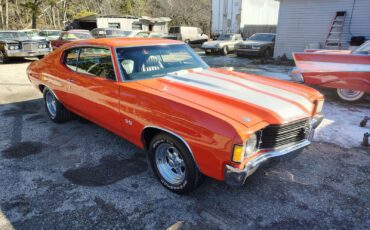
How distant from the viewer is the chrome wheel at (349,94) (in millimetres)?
6145

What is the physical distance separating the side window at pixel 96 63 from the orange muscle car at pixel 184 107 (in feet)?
0.05

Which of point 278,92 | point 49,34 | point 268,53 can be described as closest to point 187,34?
point 268,53

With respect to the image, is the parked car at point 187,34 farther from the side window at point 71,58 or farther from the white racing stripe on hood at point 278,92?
the white racing stripe on hood at point 278,92

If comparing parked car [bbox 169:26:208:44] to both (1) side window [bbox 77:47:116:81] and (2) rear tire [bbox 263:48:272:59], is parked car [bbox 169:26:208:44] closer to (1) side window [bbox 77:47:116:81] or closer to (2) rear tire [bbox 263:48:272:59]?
(2) rear tire [bbox 263:48:272:59]

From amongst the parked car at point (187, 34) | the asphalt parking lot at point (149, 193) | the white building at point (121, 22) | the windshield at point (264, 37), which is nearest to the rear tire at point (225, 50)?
the windshield at point (264, 37)

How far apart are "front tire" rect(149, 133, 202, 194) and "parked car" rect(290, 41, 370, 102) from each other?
4.94m

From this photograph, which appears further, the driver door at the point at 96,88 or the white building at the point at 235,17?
the white building at the point at 235,17

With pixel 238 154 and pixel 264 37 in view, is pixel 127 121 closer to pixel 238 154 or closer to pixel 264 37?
pixel 238 154

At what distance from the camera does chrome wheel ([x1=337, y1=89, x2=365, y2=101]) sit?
242 inches

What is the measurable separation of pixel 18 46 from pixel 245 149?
13.7 m

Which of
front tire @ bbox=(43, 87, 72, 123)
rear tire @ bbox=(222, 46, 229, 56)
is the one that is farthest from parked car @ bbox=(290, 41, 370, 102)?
rear tire @ bbox=(222, 46, 229, 56)

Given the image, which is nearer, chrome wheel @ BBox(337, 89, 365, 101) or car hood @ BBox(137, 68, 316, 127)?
car hood @ BBox(137, 68, 316, 127)

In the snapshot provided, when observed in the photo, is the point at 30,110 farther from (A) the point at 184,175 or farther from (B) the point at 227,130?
(B) the point at 227,130

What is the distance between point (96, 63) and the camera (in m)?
3.72
